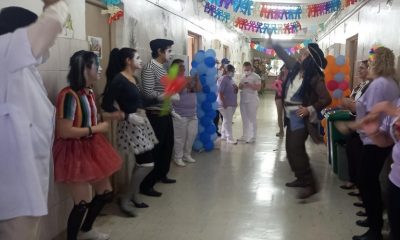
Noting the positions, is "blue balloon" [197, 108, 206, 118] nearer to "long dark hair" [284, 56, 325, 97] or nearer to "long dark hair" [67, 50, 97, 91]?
"long dark hair" [284, 56, 325, 97]

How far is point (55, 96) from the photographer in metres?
2.86

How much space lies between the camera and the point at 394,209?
194cm

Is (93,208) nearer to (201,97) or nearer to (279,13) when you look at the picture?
(201,97)

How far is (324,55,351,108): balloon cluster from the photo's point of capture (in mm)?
5705

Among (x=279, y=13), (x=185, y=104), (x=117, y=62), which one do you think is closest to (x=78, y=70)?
(x=117, y=62)

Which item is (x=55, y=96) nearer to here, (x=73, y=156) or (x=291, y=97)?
(x=73, y=156)

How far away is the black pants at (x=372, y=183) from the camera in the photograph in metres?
2.72

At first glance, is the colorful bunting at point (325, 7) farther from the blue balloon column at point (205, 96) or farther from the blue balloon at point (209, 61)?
the blue balloon at point (209, 61)

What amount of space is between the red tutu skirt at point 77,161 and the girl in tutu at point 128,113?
1.64ft

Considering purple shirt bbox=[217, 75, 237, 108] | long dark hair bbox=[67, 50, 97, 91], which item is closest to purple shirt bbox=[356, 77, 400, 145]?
long dark hair bbox=[67, 50, 97, 91]

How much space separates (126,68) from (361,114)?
2.01 meters

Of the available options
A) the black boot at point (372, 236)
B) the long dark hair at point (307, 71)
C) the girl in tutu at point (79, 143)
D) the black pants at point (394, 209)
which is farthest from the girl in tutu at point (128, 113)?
the black pants at point (394, 209)

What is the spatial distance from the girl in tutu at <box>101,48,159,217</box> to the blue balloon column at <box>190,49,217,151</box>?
7.41 ft

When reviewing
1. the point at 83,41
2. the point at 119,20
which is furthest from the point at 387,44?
the point at 83,41
